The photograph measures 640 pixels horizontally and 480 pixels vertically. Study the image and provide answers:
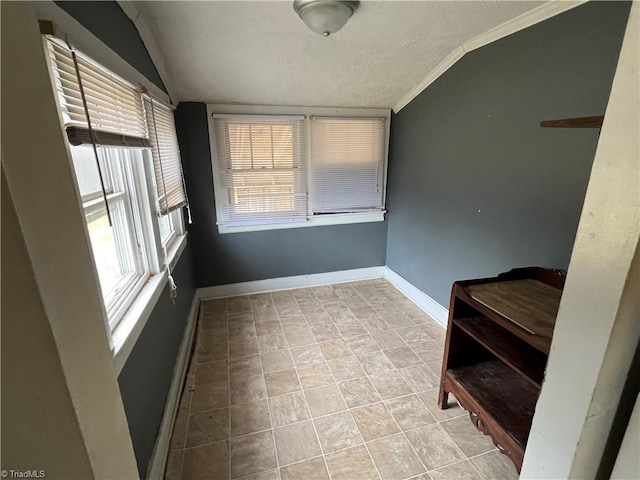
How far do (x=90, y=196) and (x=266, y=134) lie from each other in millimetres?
2095

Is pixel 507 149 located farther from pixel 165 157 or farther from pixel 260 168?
pixel 165 157

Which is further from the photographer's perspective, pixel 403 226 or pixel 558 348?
pixel 403 226

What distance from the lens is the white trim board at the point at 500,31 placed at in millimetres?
1663

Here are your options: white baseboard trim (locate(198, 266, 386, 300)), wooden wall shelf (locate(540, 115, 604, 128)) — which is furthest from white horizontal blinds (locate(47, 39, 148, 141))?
white baseboard trim (locate(198, 266, 386, 300))

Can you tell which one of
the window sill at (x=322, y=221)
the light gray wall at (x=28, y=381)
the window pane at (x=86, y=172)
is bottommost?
the window sill at (x=322, y=221)

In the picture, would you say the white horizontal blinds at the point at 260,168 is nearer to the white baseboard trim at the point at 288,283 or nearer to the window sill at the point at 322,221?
the window sill at the point at 322,221

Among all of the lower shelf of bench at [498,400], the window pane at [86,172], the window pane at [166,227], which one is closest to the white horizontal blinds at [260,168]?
the window pane at [166,227]

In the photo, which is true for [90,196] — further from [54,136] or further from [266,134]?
[266,134]

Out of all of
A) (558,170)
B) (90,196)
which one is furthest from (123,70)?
(558,170)

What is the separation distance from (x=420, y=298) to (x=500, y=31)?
2248 mm

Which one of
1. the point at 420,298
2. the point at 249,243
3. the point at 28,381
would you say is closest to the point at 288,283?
the point at 249,243

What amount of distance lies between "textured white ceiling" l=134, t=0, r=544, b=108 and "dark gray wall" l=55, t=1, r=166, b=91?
147 millimetres

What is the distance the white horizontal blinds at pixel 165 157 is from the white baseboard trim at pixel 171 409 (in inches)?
40.8

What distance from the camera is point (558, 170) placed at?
1.76 meters
